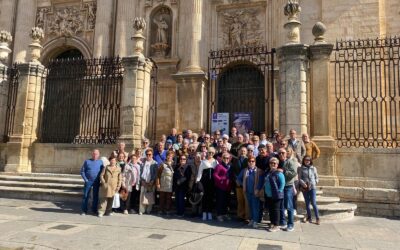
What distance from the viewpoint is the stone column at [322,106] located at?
9375 millimetres

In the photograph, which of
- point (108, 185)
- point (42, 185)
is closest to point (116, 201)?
point (108, 185)

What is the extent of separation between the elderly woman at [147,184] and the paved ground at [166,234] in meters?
0.42

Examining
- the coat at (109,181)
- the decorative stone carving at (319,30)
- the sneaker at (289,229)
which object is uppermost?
the decorative stone carving at (319,30)

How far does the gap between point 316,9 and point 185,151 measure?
9.85m

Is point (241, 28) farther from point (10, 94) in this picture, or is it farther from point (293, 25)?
Result: point (10, 94)

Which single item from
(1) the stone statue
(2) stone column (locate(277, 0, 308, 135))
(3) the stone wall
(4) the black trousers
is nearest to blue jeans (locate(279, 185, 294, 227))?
(4) the black trousers

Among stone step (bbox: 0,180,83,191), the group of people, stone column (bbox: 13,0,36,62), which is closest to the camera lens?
the group of people

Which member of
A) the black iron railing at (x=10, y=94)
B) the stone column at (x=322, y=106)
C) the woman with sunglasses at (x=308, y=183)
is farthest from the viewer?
the black iron railing at (x=10, y=94)

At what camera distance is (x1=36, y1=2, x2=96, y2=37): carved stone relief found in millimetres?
18375

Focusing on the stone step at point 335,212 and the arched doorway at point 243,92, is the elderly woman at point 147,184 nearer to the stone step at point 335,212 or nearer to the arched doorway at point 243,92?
the stone step at point 335,212

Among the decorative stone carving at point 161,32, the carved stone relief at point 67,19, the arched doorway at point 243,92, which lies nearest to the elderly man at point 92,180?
the arched doorway at point 243,92

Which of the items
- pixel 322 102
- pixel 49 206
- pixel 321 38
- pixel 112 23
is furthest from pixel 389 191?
pixel 112 23

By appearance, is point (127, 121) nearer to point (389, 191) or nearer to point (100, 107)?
point (100, 107)

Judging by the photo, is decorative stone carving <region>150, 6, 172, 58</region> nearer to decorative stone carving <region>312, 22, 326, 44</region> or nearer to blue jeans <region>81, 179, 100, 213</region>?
decorative stone carving <region>312, 22, 326, 44</region>
